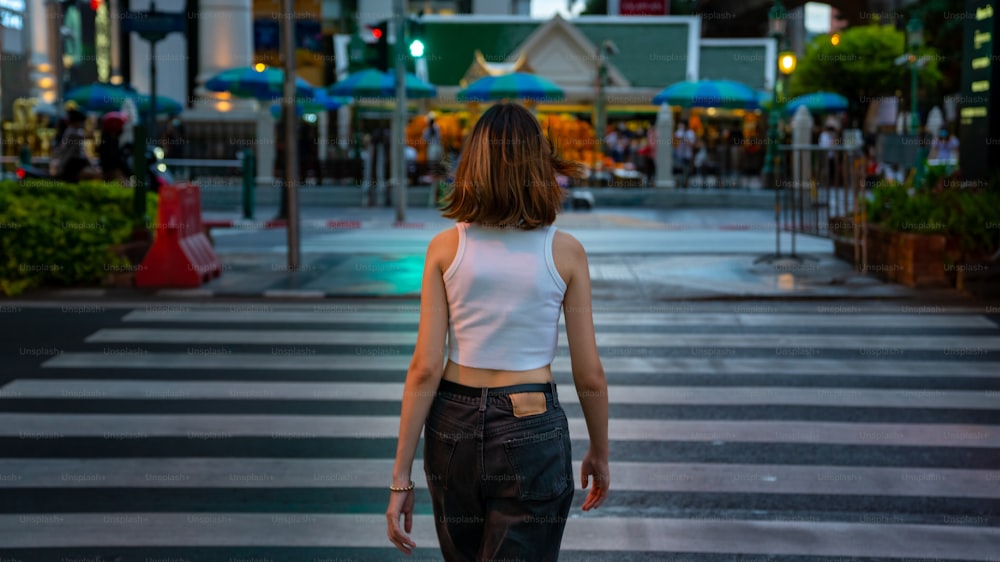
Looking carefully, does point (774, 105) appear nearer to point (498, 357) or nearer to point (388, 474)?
point (388, 474)

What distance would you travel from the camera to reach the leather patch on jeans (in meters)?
3.23

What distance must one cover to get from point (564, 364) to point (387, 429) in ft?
7.72

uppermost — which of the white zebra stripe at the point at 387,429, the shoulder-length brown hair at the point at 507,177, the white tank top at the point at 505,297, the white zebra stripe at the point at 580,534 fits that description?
the shoulder-length brown hair at the point at 507,177

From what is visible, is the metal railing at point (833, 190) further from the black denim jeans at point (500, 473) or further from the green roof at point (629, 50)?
the green roof at point (629, 50)

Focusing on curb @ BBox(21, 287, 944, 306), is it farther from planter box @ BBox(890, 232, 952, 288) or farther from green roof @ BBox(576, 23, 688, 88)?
green roof @ BBox(576, 23, 688, 88)

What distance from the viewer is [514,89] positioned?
28.7 metres

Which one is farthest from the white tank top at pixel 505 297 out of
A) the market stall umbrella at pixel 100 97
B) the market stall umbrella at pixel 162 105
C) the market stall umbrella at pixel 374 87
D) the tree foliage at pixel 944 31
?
the tree foliage at pixel 944 31

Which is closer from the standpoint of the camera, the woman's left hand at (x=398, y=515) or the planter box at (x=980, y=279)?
the woman's left hand at (x=398, y=515)

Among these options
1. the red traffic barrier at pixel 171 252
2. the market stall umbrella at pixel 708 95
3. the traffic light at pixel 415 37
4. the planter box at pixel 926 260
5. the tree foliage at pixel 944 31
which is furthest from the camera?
the tree foliage at pixel 944 31

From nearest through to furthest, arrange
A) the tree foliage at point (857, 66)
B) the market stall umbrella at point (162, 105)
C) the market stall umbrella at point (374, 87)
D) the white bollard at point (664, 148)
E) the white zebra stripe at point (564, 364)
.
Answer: the white zebra stripe at point (564, 364)
the market stall umbrella at point (374, 87)
the white bollard at point (664, 148)
the market stall umbrella at point (162, 105)
the tree foliage at point (857, 66)

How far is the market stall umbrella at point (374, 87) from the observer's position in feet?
90.7

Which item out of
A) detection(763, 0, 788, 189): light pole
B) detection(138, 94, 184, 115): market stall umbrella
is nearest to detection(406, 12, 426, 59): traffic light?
detection(138, 94, 184, 115): market stall umbrella

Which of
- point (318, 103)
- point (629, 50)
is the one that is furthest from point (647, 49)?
point (318, 103)

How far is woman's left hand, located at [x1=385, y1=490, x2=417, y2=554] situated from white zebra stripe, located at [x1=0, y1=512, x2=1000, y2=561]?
2068mm
